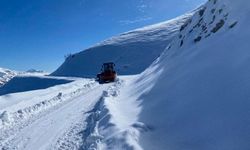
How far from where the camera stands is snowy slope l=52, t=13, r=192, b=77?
117 meters

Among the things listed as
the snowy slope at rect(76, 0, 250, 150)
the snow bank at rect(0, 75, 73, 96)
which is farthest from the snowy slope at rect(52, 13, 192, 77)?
the snowy slope at rect(76, 0, 250, 150)

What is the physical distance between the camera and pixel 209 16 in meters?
25.1

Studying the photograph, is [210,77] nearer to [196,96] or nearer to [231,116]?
[196,96]

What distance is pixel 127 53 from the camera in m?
130

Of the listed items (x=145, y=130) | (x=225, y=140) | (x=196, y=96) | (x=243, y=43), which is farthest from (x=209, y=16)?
(x=225, y=140)

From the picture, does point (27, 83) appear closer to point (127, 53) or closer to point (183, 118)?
point (127, 53)

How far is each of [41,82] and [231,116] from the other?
123984 mm

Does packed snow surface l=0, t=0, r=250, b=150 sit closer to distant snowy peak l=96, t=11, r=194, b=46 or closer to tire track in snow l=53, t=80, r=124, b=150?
tire track in snow l=53, t=80, r=124, b=150

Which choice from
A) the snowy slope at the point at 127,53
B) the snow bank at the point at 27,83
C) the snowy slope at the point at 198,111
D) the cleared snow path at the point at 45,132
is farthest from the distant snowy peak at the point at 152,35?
the snowy slope at the point at 198,111

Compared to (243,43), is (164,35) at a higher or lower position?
higher

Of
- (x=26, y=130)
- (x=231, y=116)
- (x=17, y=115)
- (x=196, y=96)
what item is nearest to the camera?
(x=231, y=116)

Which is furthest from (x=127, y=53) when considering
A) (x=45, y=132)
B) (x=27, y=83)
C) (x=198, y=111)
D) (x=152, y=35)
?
(x=198, y=111)

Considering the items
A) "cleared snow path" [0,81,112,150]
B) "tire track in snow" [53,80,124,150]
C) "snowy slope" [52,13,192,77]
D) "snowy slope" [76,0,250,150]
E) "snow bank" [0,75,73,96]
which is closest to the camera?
"snowy slope" [76,0,250,150]

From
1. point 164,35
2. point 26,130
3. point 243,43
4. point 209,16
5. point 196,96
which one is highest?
point 164,35
